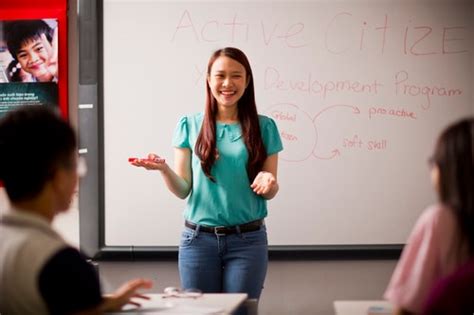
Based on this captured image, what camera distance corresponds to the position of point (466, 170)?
60.9 inches

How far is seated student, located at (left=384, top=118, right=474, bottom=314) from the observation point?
1551mm

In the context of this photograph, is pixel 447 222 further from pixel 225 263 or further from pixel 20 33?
pixel 20 33

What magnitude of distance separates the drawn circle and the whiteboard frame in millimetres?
475

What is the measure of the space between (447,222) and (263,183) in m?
1.20

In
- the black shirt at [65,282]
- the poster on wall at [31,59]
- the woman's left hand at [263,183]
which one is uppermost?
the poster on wall at [31,59]

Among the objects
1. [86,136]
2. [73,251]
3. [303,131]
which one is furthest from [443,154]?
[86,136]

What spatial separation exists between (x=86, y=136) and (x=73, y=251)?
2.11 metres

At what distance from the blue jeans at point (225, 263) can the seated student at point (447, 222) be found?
122 cm

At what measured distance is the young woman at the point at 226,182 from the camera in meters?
2.80

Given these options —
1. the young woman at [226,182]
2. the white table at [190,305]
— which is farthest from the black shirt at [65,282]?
Result: the young woman at [226,182]

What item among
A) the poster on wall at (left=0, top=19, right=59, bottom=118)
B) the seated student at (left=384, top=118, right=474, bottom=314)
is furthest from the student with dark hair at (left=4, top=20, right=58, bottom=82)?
the seated student at (left=384, top=118, right=474, bottom=314)

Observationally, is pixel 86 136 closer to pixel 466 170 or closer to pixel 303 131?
pixel 303 131

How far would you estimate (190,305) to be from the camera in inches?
87.7

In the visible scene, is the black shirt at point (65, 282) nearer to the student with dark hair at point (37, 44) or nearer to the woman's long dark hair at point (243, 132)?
the woman's long dark hair at point (243, 132)
